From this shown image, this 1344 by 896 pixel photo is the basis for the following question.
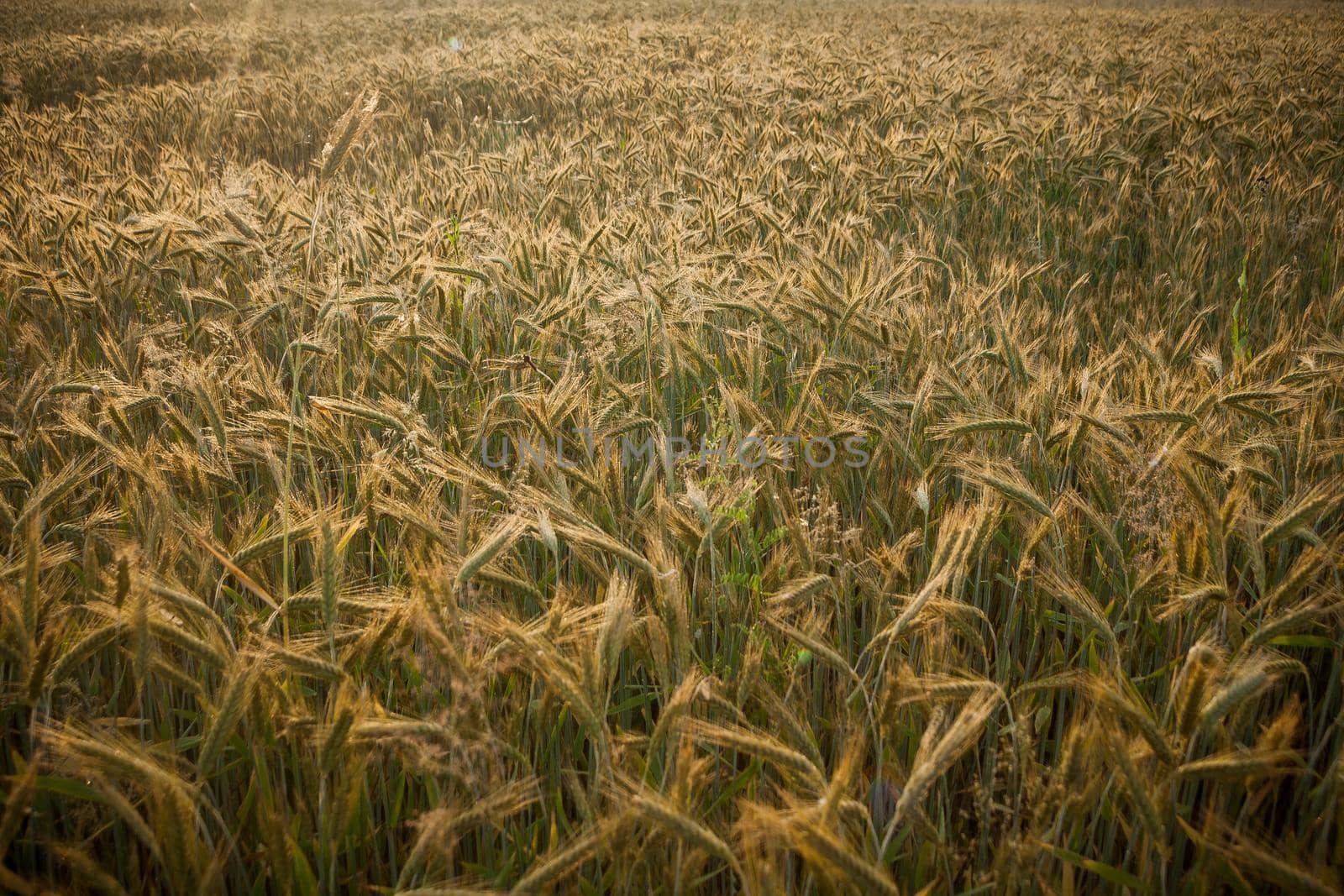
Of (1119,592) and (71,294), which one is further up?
(71,294)

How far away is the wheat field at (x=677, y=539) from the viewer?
107 cm

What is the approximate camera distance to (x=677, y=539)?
5.65 feet

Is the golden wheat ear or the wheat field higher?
the golden wheat ear

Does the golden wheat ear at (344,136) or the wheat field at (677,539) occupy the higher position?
the golden wheat ear at (344,136)

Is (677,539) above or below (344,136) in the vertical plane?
below

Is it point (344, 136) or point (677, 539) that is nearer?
point (677, 539)

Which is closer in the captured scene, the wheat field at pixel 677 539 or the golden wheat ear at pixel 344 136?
the wheat field at pixel 677 539

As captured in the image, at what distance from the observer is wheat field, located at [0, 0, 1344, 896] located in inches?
42.1

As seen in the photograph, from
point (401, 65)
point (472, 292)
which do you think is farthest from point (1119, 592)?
point (401, 65)

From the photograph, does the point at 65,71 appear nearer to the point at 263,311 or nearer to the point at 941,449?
the point at 263,311

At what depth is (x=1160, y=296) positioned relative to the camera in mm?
3475

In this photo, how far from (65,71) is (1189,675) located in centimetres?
1660

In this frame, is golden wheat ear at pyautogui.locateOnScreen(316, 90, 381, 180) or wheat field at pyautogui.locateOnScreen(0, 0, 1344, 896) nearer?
wheat field at pyautogui.locateOnScreen(0, 0, 1344, 896)

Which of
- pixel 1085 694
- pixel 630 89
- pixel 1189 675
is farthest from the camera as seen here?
pixel 630 89
